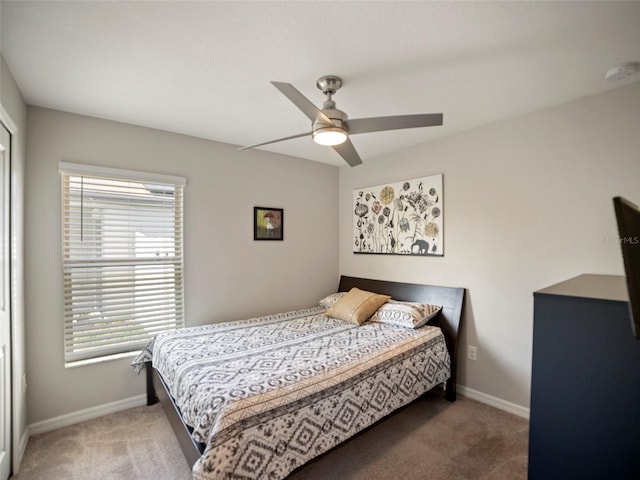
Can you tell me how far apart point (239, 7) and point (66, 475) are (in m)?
2.80

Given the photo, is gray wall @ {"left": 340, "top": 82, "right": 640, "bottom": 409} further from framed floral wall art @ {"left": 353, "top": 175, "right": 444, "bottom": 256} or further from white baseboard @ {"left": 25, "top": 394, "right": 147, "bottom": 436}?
white baseboard @ {"left": 25, "top": 394, "right": 147, "bottom": 436}

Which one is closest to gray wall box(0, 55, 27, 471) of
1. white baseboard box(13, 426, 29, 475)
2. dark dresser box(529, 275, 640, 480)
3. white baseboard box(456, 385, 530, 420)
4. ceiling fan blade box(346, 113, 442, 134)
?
white baseboard box(13, 426, 29, 475)

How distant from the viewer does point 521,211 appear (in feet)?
8.38

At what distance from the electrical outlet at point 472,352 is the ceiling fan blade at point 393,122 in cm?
211

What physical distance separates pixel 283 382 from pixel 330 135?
1.45 metres

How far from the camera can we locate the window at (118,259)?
2.46 metres

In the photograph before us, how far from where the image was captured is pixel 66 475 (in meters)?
1.88

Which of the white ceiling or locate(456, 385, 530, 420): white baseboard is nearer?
the white ceiling

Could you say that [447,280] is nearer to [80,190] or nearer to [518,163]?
[518,163]

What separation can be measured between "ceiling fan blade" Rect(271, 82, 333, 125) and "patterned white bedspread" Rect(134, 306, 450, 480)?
59.2 inches

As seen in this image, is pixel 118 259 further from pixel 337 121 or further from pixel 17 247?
pixel 337 121

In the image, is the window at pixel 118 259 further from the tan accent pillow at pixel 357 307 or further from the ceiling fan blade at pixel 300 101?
the ceiling fan blade at pixel 300 101

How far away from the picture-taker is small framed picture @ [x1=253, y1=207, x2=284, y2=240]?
342 cm

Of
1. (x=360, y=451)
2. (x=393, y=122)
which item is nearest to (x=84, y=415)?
(x=360, y=451)
